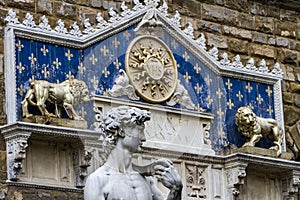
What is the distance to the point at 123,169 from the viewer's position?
9023mm

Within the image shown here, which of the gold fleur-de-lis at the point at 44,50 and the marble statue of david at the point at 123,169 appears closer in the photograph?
the marble statue of david at the point at 123,169

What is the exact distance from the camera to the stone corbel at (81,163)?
37.1ft

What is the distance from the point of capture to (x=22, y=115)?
11094 mm

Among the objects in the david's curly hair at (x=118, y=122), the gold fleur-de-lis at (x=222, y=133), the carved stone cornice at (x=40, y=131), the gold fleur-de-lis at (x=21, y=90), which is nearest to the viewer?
the david's curly hair at (x=118, y=122)

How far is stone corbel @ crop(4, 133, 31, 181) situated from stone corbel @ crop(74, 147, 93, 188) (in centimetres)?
55

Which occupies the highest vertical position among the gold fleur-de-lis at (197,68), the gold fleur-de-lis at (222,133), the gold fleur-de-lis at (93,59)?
the gold fleur-de-lis at (197,68)

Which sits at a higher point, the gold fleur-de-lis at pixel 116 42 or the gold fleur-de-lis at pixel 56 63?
the gold fleur-de-lis at pixel 116 42

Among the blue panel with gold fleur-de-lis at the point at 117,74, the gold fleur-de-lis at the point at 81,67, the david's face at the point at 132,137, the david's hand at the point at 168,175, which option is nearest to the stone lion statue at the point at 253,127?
the blue panel with gold fleur-de-lis at the point at 117,74

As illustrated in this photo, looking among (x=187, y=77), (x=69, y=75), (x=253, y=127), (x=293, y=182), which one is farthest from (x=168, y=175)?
(x=293, y=182)

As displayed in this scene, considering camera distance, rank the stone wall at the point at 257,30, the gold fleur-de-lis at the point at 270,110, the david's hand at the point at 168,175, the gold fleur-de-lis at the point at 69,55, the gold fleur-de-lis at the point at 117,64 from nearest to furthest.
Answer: the david's hand at the point at 168,175, the gold fleur-de-lis at the point at 69,55, the gold fleur-de-lis at the point at 117,64, the stone wall at the point at 257,30, the gold fleur-de-lis at the point at 270,110

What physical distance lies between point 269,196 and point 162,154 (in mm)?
1419

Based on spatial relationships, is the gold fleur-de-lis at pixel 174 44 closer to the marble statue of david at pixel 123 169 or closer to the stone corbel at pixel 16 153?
the stone corbel at pixel 16 153

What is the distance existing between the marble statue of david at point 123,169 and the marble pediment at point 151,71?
2.21 metres

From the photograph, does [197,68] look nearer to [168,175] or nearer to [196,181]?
[196,181]
